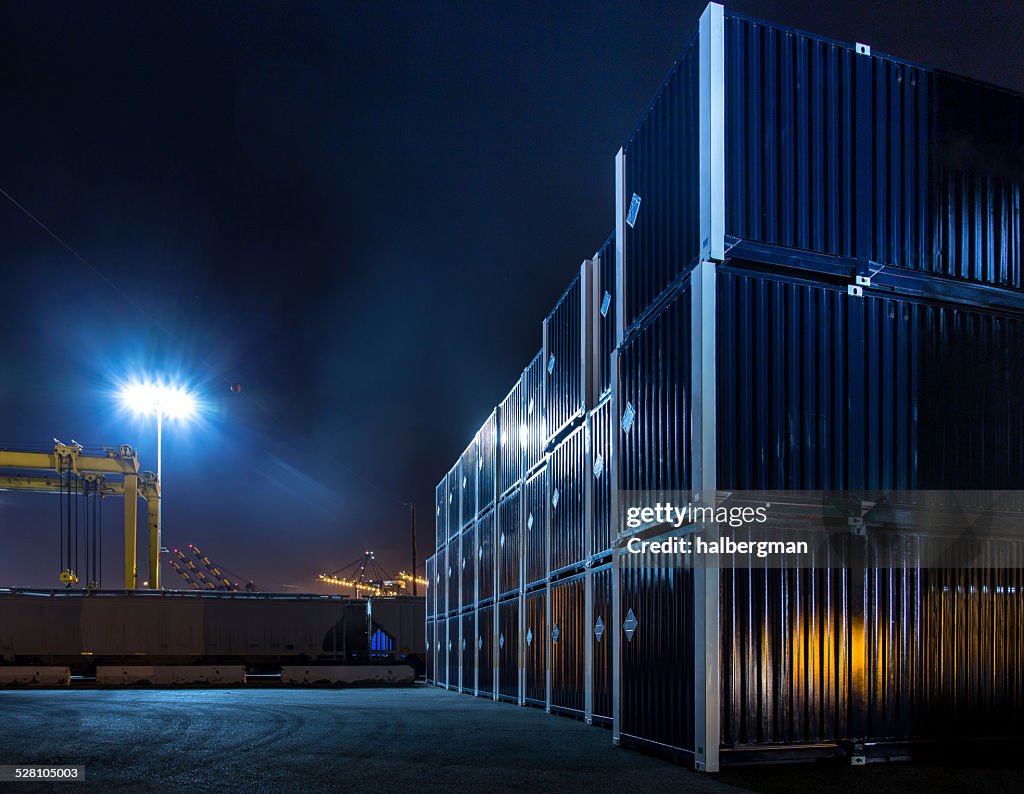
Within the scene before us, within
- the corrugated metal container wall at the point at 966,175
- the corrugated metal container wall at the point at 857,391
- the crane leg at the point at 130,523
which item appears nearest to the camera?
the corrugated metal container wall at the point at 857,391

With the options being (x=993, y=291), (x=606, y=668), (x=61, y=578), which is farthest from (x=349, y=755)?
(x=61, y=578)

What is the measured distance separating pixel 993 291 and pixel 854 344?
6.35ft

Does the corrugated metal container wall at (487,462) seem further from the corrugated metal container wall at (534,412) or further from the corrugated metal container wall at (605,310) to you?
the corrugated metal container wall at (605,310)

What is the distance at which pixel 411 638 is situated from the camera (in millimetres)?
45188

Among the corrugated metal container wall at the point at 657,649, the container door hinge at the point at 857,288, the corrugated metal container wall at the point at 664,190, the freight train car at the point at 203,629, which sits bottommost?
the freight train car at the point at 203,629

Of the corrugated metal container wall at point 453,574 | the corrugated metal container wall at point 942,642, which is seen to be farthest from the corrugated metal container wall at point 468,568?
the corrugated metal container wall at point 942,642

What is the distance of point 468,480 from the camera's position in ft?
86.7

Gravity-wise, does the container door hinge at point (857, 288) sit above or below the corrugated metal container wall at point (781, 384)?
above

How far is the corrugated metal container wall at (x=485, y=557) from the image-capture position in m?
22.4

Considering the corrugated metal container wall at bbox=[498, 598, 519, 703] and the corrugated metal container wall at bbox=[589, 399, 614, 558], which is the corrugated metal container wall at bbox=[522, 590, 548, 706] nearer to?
the corrugated metal container wall at bbox=[498, 598, 519, 703]

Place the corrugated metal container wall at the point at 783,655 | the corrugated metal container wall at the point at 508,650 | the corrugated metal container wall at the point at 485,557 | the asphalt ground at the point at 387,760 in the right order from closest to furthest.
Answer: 1. the asphalt ground at the point at 387,760
2. the corrugated metal container wall at the point at 783,655
3. the corrugated metal container wall at the point at 508,650
4. the corrugated metal container wall at the point at 485,557

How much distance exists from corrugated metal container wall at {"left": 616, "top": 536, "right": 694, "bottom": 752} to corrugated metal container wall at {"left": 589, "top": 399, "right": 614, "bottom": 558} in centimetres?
239

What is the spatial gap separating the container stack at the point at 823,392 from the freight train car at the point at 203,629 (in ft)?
111

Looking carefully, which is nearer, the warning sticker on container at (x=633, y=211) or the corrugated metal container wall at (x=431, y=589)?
the warning sticker on container at (x=633, y=211)
